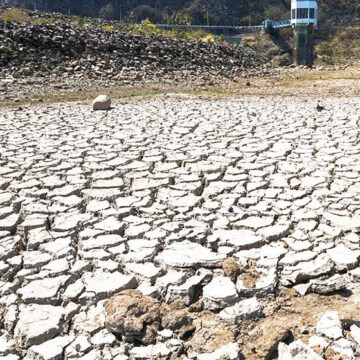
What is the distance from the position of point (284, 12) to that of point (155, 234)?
5633cm

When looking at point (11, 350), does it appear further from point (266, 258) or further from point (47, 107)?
point (47, 107)

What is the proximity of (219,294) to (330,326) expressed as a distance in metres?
0.48

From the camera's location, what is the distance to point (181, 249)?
7.82 feet

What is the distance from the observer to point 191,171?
3.76 metres

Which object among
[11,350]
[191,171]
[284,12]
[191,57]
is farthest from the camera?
[284,12]

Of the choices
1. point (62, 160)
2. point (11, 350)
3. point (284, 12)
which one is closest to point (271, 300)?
point (11, 350)

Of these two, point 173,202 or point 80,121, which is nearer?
point 173,202

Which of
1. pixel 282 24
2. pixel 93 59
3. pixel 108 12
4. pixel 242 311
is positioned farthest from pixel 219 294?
pixel 108 12

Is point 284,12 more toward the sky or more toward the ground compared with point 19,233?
more toward the sky

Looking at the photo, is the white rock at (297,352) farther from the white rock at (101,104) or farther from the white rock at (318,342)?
the white rock at (101,104)

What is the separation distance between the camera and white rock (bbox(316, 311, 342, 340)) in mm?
1675

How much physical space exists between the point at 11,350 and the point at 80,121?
4879 mm

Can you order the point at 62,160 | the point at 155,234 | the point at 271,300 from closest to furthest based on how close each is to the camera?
the point at 271,300 → the point at 155,234 → the point at 62,160

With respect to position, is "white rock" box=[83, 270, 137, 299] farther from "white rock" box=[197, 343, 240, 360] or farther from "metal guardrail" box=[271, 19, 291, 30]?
"metal guardrail" box=[271, 19, 291, 30]
